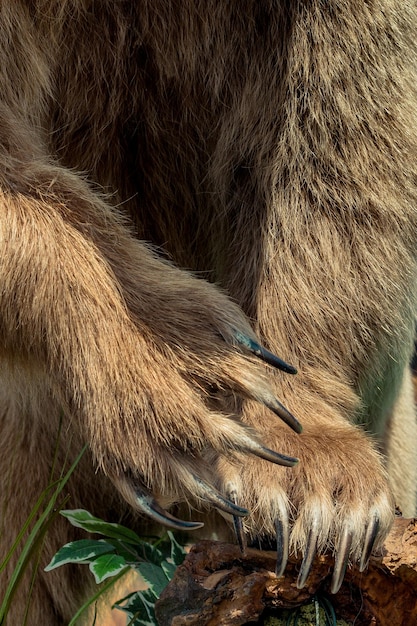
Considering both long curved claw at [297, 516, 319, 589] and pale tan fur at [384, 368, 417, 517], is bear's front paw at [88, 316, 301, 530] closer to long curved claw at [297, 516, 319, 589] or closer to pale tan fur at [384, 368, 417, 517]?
long curved claw at [297, 516, 319, 589]

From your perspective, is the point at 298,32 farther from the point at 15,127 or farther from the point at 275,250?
the point at 15,127

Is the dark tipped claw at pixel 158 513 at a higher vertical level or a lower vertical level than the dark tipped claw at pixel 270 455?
lower

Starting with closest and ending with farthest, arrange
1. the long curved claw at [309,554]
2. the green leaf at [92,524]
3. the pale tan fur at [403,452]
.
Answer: the long curved claw at [309,554]
the green leaf at [92,524]
the pale tan fur at [403,452]

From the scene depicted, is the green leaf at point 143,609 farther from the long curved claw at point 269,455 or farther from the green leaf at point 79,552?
the long curved claw at point 269,455

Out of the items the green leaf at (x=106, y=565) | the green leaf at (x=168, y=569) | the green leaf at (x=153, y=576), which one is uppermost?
the green leaf at (x=106, y=565)

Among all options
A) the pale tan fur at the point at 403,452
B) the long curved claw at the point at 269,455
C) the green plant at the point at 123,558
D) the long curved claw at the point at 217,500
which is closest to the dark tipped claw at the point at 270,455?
the long curved claw at the point at 269,455

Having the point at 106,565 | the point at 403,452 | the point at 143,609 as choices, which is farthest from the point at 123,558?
the point at 403,452
